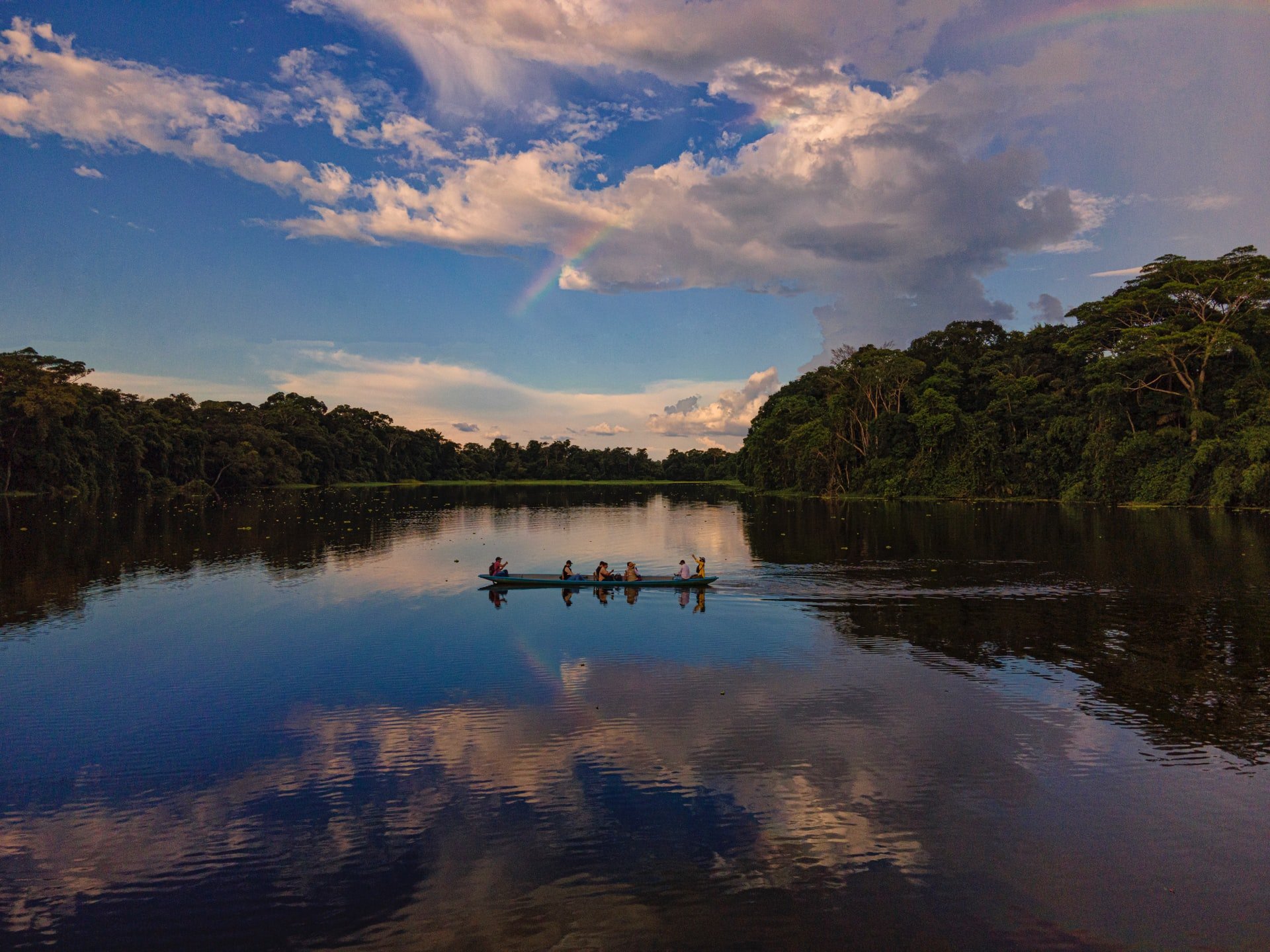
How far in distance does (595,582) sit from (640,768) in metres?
18.1

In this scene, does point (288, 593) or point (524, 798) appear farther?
point (288, 593)

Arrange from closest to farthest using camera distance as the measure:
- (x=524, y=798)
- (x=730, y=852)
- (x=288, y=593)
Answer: (x=730, y=852)
(x=524, y=798)
(x=288, y=593)

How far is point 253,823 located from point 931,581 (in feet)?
91.2

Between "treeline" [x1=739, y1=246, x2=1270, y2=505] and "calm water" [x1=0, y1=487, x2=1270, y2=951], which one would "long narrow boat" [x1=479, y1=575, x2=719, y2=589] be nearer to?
"calm water" [x1=0, y1=487, x2=1270, y2=951]

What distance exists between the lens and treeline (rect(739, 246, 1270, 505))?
63875 millimetres

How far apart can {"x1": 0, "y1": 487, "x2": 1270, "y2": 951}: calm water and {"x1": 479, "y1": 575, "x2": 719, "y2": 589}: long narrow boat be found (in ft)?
4.66

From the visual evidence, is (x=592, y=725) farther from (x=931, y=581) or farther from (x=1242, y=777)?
(x=931, y=581)

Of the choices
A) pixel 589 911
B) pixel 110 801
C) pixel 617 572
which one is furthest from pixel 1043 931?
pixel 617 572

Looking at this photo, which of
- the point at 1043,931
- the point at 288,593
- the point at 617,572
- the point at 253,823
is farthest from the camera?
the point at 617,572

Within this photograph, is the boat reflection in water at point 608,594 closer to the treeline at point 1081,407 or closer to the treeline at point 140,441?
the treeline at point 1081,407

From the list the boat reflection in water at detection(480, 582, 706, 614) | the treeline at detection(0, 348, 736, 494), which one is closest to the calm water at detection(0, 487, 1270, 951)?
A: the boat reflection in water at detection(480, 582, 706, 614)

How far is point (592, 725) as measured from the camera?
14930 millimetres

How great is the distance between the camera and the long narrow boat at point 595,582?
3067 cm

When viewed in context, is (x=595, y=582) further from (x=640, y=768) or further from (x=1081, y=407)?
(x=1081, y=407)
